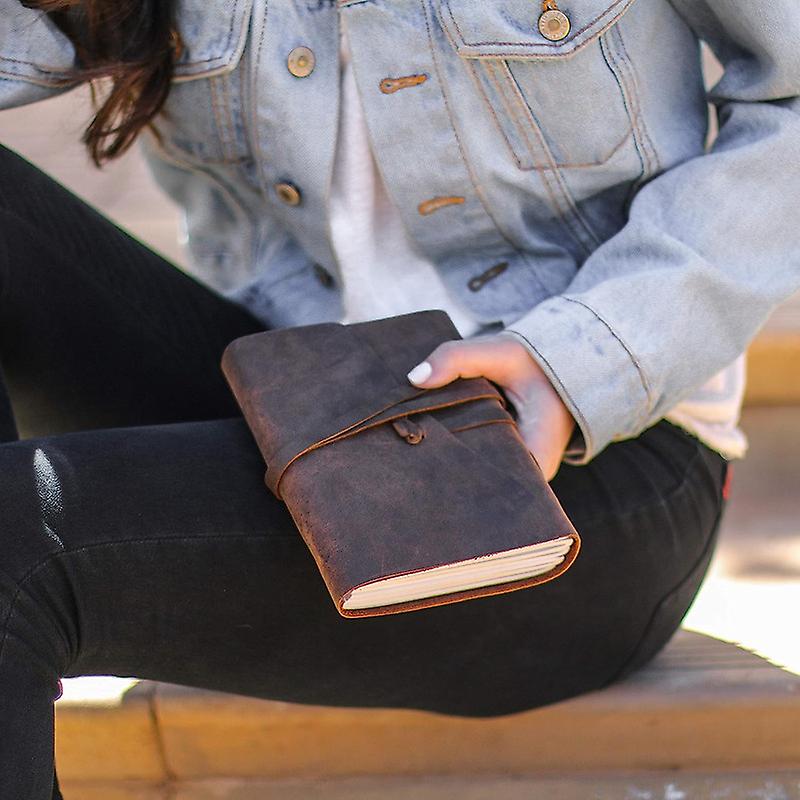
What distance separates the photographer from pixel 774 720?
1191 millimetres

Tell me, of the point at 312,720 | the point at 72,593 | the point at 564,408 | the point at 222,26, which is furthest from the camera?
the point at 312,720

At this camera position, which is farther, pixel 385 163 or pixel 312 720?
pixel 312 720

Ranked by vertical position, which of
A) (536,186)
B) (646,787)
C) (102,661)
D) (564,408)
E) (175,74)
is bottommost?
(646,787)

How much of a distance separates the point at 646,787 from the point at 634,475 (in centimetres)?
36

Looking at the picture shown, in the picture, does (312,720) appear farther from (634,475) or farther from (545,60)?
(545,60)

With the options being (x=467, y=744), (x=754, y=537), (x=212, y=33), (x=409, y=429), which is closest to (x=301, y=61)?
(x=212, y=33)

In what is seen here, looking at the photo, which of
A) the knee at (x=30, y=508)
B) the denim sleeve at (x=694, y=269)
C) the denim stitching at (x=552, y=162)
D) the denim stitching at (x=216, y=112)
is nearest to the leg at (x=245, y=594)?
the knee at (x=30, y=508)

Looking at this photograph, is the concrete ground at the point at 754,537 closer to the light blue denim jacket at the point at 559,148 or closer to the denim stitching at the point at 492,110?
the light blue denim jacket at the point at 559,148

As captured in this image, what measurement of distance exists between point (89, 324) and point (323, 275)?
0.25 m

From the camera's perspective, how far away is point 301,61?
1.11 m

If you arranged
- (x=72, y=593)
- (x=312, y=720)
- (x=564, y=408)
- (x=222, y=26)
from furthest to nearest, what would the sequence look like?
(x=312, y=720), (x=222, y=26), (x=564, y=408), (x=72, y=593)

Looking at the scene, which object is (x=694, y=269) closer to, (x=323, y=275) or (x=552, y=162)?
(x=552, y=162)

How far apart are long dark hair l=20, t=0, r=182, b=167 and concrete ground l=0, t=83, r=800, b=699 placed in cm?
7

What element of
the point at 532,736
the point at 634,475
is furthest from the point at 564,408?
the point at 532,736
